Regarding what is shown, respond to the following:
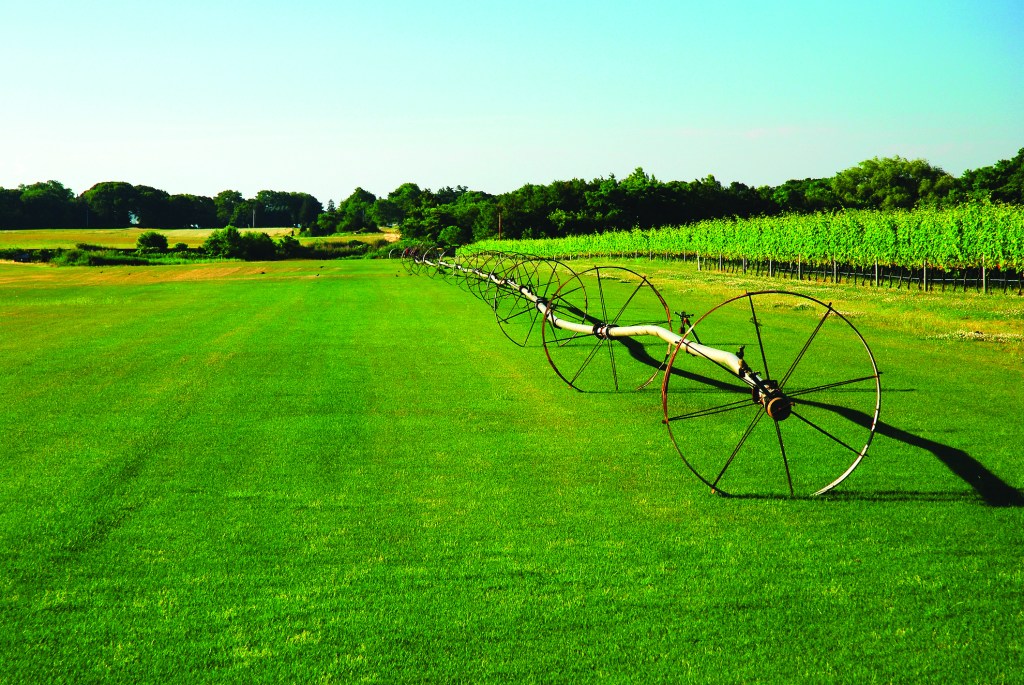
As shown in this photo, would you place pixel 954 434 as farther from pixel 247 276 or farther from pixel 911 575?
pixel 247 276

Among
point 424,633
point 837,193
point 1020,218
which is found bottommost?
Answer: point 424,633

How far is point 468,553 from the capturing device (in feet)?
18.7

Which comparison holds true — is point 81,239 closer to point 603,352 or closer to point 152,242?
point 152,242

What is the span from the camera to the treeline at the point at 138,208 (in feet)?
386

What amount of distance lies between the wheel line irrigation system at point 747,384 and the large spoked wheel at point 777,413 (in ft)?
0.06

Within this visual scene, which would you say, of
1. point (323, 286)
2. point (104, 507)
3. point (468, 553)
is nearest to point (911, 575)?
point (468, 553)

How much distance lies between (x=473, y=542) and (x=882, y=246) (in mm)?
33084

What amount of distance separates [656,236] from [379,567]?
183 feet

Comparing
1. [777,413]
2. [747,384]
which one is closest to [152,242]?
[747,384]

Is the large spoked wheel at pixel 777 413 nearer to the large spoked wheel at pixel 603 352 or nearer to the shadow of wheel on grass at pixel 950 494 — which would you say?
the shadow of wheel on grass at pixel 950 494

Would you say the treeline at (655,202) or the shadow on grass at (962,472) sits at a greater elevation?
the treeline at (655,202)

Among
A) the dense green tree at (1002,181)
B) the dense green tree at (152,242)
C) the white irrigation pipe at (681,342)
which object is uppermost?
the dense green tree at (1002,181)

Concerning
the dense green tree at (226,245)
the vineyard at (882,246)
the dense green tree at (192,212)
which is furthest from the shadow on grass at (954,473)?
the dense green tree at (192,212)

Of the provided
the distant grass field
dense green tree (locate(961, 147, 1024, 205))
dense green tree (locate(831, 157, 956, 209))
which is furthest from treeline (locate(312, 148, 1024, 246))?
the distant grass field
